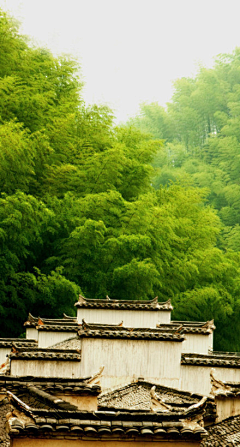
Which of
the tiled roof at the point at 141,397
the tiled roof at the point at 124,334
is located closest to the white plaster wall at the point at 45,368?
the tiled roof at the point at 124,334

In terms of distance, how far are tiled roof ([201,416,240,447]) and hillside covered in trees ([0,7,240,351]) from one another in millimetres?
11117

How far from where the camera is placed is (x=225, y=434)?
650 centimetres

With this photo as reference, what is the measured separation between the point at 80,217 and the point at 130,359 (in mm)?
10090

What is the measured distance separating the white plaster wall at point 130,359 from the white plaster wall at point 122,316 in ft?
9.20

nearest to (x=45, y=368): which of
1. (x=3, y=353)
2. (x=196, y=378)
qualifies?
(x=196, y=378)

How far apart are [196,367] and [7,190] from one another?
10340mm

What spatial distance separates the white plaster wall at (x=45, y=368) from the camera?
1030 centimetres

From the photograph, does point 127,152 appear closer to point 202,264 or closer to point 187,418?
point 202,264

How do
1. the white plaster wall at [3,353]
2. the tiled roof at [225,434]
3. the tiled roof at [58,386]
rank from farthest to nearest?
the white plaster wall at [3,353] < the tiled roof at [225,434] < the tiled roof at [58,386]

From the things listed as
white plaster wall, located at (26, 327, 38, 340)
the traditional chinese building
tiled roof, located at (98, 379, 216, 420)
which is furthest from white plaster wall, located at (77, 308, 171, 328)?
tiled roof, located at (98, 379, 216, 420)

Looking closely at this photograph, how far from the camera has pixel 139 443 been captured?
4.35 m

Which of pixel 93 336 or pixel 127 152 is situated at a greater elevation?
pixel 127 152

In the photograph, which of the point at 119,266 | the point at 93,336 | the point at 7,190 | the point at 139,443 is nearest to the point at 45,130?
the point at 7,190

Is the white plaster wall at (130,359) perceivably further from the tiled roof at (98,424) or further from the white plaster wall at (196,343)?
the tiled roof at (98,424)
